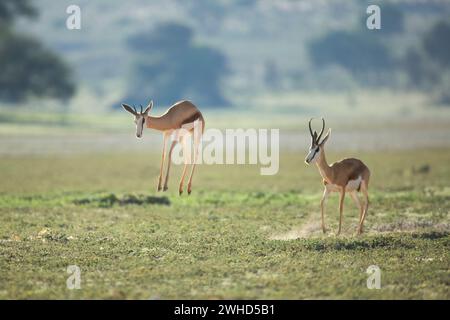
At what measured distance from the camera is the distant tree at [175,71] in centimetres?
15612

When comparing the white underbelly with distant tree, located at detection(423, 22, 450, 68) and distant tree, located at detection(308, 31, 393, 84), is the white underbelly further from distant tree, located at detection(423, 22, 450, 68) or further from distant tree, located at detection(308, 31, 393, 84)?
distant tree, located at detection(308, 31, 393, 84)

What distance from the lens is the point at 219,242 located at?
1859 cm

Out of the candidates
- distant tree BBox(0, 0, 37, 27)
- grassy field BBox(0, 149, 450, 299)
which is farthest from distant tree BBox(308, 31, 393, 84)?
grassy field BBox(0, 149, 450, 299)

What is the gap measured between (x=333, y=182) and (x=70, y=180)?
22091mm

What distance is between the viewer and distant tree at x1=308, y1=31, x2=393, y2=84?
17725 centimetres

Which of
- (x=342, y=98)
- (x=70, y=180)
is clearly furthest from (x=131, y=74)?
(x=70, y=180)

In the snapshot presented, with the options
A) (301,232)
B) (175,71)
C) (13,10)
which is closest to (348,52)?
(175,71)

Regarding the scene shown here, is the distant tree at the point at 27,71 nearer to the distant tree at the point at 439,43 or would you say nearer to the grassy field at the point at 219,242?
the grassy field at the point at 219,242

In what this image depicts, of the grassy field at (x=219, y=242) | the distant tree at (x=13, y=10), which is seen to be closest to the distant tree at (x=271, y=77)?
the distant tree at (x=13, y=10)

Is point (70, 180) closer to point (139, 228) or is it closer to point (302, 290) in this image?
point (139, 228)

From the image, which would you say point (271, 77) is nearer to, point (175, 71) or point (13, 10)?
point (175, 71)

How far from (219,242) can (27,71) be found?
87.1 metres

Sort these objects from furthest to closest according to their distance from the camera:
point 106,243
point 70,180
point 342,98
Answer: point 342,98 → point 70,180 → point 106,243
